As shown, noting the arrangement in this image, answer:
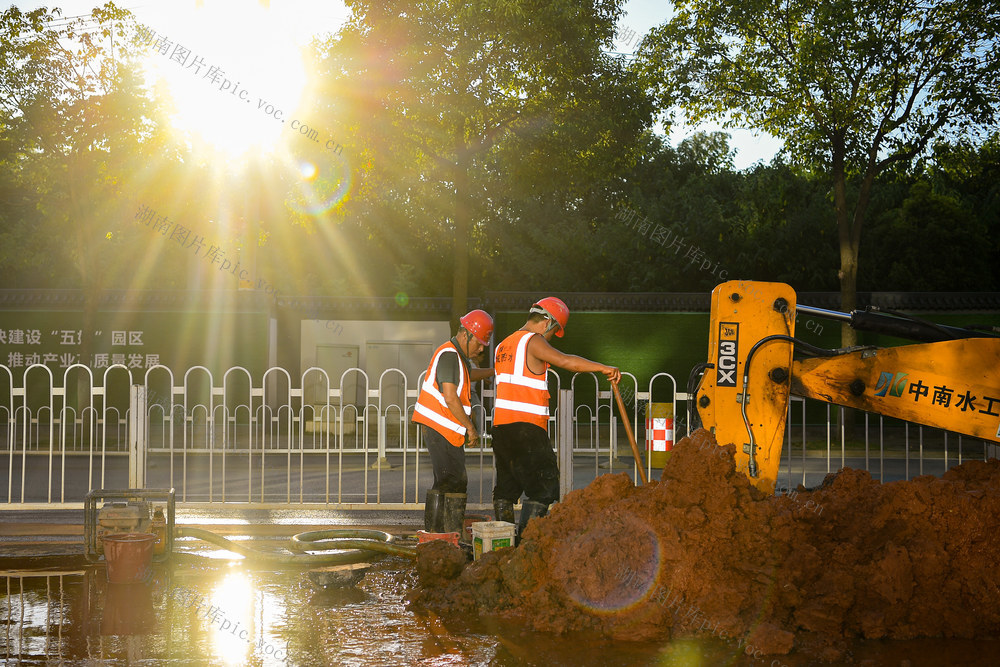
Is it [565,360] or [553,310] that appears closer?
[565,360]

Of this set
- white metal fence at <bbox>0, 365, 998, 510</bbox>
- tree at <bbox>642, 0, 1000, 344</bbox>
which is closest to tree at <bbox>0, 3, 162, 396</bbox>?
white metal fence at <bbox>0, 365, 998, 510</bbox>

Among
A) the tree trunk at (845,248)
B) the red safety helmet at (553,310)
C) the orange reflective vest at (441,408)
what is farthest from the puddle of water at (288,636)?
the tree trunk at (845,248)

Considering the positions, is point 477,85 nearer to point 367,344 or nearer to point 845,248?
point 845,248

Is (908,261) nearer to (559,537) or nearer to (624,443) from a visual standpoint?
(624,443)

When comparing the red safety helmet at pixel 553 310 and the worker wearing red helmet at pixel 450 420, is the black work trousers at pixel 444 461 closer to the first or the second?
the worker wearing red helmet at pixel 450 420

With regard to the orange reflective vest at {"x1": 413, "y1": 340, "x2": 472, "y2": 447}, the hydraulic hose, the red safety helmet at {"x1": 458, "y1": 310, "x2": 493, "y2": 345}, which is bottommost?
the hydraulic hose

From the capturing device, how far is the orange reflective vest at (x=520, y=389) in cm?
676

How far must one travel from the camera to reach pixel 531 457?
6789 mm

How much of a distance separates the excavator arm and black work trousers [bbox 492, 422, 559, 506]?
4.60 feet

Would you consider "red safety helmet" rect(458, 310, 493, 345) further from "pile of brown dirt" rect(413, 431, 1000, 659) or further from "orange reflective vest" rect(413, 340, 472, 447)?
"pile of brown dirt" rect(413, 431, 1000, 659)

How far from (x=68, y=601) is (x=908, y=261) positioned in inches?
1110

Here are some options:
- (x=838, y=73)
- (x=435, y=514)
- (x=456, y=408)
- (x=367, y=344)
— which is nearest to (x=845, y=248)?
(x=838, y=73)

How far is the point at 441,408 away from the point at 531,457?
0.83 meters

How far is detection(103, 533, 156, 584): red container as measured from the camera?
6.13 meters
